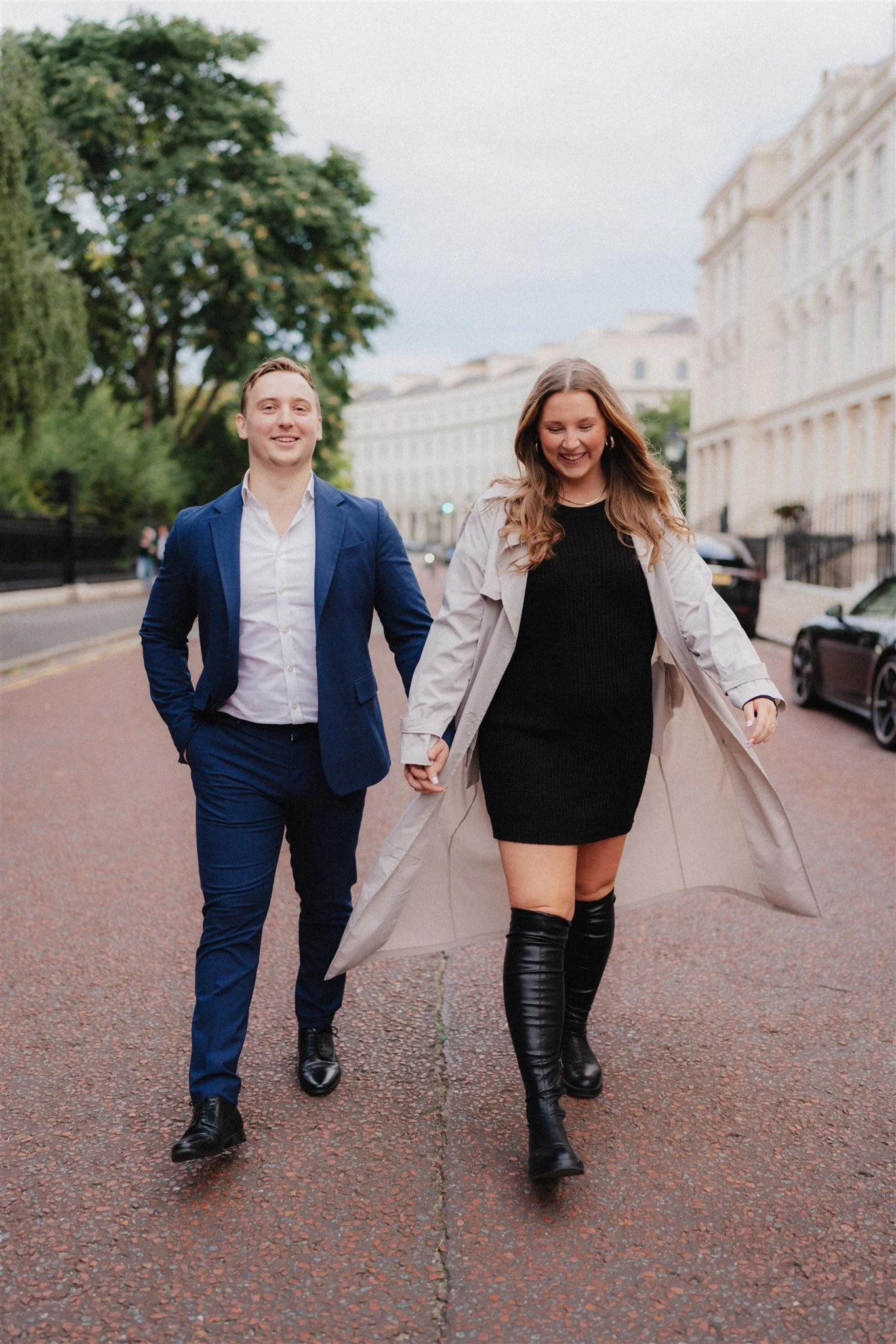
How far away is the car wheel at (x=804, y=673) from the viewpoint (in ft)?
38.5

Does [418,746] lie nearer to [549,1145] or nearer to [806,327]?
[549,1145]

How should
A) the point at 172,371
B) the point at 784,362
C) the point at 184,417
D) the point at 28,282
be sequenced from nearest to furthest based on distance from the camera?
1. the point at 28,282
2. the point at 172,371
3. the point at 184,417
4. the point at 784,362

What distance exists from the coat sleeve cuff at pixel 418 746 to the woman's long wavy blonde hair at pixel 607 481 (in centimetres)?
45

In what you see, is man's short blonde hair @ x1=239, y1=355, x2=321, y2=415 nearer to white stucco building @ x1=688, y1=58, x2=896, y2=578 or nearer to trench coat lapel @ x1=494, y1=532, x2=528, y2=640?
trench coat lapel @ x1=494, y1=532, x2=528, y2=640

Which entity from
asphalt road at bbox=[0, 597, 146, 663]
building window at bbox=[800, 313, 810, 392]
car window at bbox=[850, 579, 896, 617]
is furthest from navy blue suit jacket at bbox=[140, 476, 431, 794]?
building window at bbox=[800, 313, 810, 392]

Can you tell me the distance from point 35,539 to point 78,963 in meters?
23.4

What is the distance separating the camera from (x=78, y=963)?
457cm

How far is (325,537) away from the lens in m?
3.25

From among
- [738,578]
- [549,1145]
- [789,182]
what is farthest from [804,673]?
[789,182]

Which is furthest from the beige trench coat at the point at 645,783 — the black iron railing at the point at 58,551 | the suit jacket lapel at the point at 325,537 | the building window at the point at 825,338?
the building window at the point at 825,338

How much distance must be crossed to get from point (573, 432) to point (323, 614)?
0.73m

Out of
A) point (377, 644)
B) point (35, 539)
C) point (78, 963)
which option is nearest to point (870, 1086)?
point (78, 963)

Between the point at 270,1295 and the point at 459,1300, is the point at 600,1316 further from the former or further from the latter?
the point at 270,1295

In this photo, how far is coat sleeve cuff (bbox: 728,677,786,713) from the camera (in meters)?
3.04
